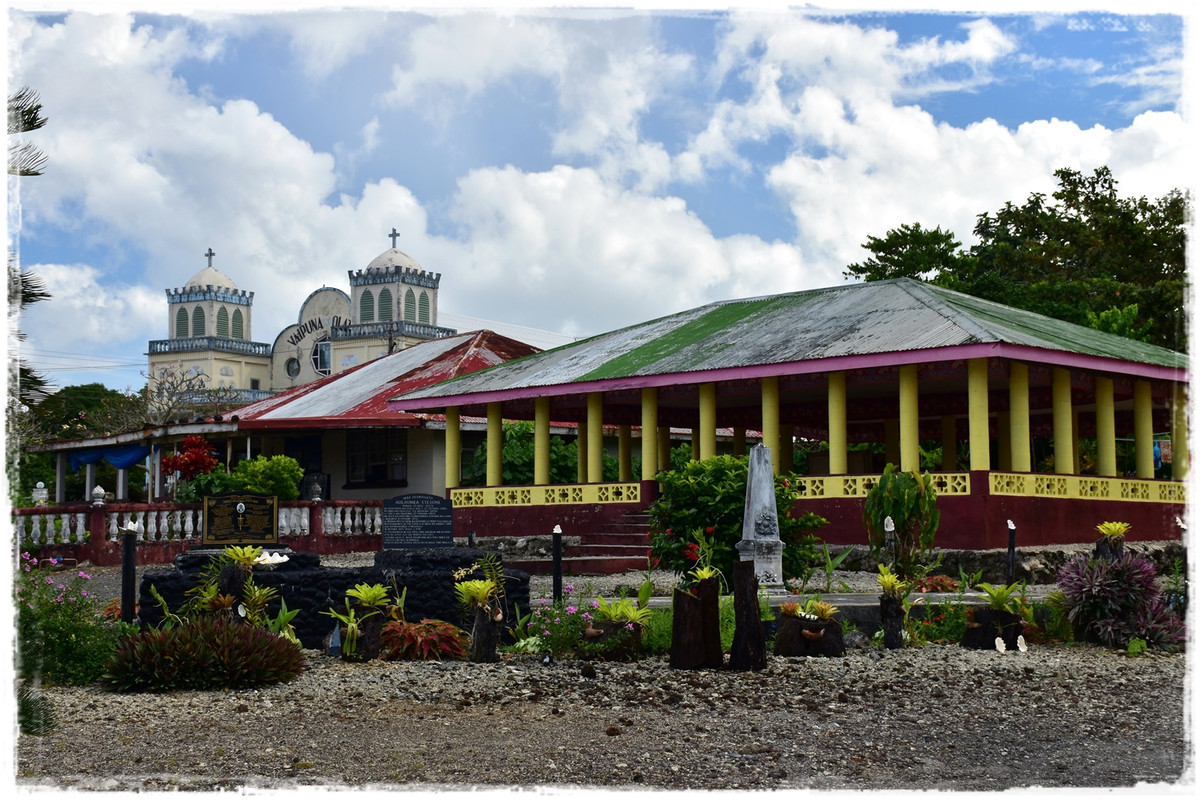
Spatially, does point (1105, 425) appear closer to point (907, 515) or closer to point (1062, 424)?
point (1062, 424)

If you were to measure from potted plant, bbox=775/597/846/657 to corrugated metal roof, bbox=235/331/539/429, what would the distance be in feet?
65.7

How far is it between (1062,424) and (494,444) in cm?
1126

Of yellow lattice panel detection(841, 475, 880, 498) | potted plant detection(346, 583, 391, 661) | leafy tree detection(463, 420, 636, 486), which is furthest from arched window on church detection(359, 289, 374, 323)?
potted plant detection(346, 583, 391, 661)

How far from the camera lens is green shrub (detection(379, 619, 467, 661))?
38.4 ft

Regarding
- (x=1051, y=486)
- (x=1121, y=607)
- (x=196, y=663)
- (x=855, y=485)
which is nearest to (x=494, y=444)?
(x=855, y=485)

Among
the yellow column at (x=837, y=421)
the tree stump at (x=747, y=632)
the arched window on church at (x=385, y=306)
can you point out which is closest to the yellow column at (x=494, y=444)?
the yellow column at (x=837, y=421)

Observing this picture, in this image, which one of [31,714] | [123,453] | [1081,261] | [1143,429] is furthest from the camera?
[1081,261]

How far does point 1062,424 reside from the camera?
22672 millimetres

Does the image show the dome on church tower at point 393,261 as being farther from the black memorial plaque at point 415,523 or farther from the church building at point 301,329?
the black memorial plaque at point 415,523

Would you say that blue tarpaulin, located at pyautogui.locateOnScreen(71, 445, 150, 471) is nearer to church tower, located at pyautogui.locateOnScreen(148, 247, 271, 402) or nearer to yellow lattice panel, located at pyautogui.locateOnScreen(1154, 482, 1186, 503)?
yellow lattice panel, located at pyautogui.locateOnScreen(1154, 482, 1186, 503)

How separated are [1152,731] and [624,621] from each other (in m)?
4.42

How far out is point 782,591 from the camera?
1594cm

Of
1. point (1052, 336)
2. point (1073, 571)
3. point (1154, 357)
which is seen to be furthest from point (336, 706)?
point (1154, 357)

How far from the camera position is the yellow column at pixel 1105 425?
2425 cm
